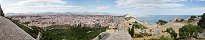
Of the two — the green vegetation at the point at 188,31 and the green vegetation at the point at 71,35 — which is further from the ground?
the green vegetation at the point at 188,31

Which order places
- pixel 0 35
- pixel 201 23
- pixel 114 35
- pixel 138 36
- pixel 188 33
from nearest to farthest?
pixel 0 35 → pixel 114 35 → pixel 188 33 → pixel 138 36 → pixel 201 23

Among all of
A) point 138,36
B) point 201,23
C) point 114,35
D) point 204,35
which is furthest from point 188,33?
point 114,35

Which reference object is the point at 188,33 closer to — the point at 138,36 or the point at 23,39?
the point at 138,36

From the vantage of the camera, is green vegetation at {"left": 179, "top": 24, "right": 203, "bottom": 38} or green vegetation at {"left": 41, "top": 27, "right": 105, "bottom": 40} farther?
green vegetation at {"left": 179, "top": 24, "right": 203, "bottom": 38}

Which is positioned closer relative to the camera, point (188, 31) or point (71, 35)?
point (188, 31)

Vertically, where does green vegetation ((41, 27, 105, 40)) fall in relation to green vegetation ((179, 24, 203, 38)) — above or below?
below

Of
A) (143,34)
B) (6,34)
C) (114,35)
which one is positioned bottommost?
(143,34)

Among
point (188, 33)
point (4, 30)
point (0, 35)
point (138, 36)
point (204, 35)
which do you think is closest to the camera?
point (0, 35)

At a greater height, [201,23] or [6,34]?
[6,34]

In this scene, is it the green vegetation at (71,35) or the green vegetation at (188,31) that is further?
the green vegetation at (188,31)

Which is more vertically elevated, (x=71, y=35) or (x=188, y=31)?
(x=188, y=31)

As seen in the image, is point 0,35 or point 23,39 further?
point 23,39
